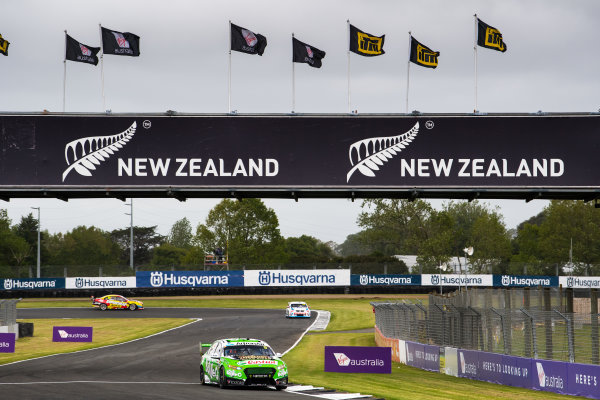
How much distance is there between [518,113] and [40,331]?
34307mm

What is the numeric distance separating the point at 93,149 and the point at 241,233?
88.9 m

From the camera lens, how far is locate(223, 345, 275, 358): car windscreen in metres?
22.4

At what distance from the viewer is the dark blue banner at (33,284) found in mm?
73012

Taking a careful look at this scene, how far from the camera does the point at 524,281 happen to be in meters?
77.6

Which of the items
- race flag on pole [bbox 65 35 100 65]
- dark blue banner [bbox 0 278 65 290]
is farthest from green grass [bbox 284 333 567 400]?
dark blue banner [bbox 0 278 65 290]

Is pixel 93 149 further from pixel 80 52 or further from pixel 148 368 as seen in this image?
pixel 148 368

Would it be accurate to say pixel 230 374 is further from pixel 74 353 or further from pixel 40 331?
pixel 40 331

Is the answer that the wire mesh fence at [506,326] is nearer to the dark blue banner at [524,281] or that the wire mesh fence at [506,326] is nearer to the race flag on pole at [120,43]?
the race flag on pole at [120,43]

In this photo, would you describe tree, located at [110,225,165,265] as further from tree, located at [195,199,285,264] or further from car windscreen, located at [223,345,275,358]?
car windscreen, located at [223,345,275,358]

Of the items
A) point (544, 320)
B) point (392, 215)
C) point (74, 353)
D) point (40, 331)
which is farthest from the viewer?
point (392, 215)

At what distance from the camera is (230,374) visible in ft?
71.8

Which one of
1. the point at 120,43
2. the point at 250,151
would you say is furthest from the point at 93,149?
the point at 120,43

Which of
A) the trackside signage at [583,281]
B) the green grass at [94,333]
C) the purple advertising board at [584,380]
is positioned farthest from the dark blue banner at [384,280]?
the purple advertising board at [584,380]

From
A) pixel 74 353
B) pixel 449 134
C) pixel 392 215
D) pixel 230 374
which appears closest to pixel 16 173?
pixel 230 374
